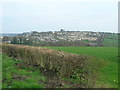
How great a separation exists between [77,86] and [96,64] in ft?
4.35

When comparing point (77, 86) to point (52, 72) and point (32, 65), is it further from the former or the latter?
point (32, 65)

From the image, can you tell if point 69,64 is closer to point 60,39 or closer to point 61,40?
point 61,40

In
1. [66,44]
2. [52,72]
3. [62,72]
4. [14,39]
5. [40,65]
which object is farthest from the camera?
[66,44]

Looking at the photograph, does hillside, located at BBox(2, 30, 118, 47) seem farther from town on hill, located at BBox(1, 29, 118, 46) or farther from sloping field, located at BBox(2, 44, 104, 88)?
sloping field, located at BBox(2, 44, 104, 88)

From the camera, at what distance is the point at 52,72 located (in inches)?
462

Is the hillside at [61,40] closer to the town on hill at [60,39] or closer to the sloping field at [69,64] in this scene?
the town on hill at [60,39]

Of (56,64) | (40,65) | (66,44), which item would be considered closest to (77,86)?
(56,64)

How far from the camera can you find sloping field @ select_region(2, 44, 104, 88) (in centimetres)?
816

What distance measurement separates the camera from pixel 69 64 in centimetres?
974

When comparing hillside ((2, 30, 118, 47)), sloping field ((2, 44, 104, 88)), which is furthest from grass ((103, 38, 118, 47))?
sloping field ((2, 44, 104, 88))

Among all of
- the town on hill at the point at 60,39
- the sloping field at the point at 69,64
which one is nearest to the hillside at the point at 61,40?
the town on hill at the point at 60,39

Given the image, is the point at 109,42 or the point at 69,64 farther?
the point at 109,42

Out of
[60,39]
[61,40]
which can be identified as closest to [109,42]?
[61,40]

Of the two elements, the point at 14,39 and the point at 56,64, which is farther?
the point at 14,39
